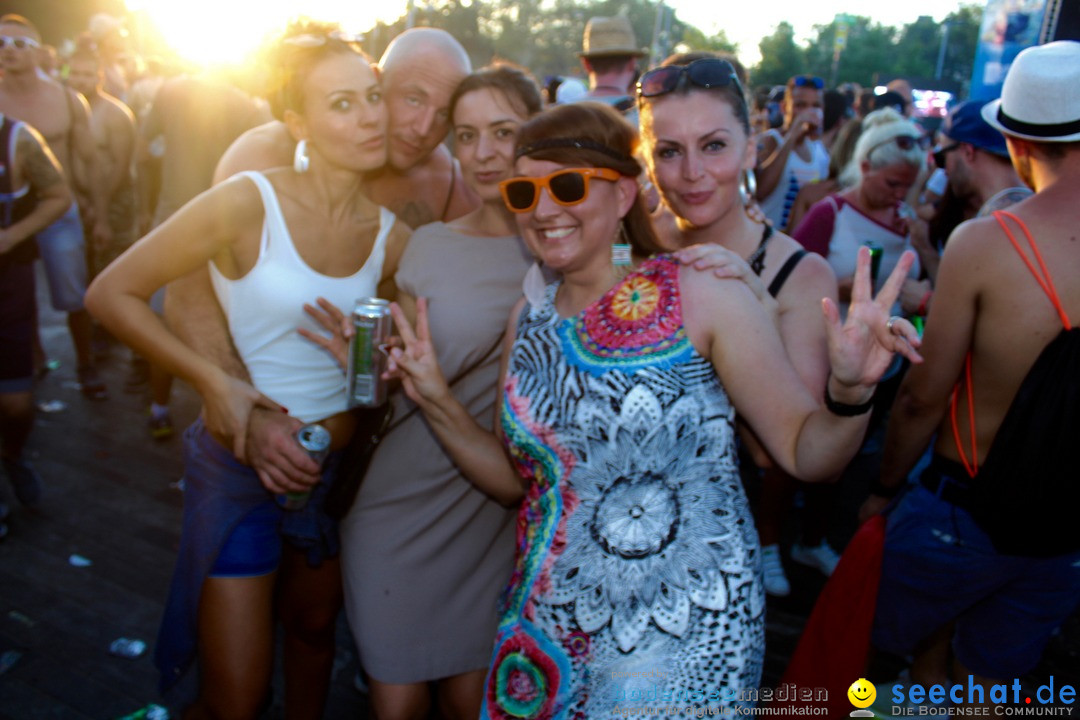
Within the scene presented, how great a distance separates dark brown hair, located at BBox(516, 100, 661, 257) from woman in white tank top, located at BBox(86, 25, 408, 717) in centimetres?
76

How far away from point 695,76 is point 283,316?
4.74ft

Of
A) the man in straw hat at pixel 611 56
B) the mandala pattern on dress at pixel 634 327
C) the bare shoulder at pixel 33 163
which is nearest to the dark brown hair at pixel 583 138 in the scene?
the mandala pattern on dress at pixel 634 327

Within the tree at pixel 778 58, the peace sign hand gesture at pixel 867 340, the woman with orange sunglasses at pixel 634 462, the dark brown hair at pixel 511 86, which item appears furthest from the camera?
the tree at pixel 778 58

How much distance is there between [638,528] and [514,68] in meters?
1.73

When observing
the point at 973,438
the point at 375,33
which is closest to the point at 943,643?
the point at 973,438

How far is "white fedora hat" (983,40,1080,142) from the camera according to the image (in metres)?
2.24

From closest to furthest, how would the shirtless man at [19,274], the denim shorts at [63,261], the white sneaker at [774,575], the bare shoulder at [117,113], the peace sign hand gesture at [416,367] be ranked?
the peace sign hand gesture at [416,367], the white sneaker at [774,575], the shirtless man at [19,274], the denim shorts at [63,261], the bare shoulder at [117,113]

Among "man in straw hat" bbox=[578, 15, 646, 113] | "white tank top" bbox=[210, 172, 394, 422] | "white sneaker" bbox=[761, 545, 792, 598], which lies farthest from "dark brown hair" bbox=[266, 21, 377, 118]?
"man in straw hat" bbox=[578, 15, 646, 113]

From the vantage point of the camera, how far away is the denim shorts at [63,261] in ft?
19.0

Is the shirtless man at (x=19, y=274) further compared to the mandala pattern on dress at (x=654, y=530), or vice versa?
the shirtless man at (x=19, y=274)

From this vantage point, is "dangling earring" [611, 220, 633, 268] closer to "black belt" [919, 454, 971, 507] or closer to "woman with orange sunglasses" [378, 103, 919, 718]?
"woman with orange sunglasses" [378, 103, 919, 718]

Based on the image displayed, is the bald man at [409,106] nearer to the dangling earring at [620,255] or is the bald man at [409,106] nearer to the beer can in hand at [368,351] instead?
the beer can in hand at [368,351]

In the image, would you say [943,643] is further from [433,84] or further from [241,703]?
[433,84]

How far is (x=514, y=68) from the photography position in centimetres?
271
